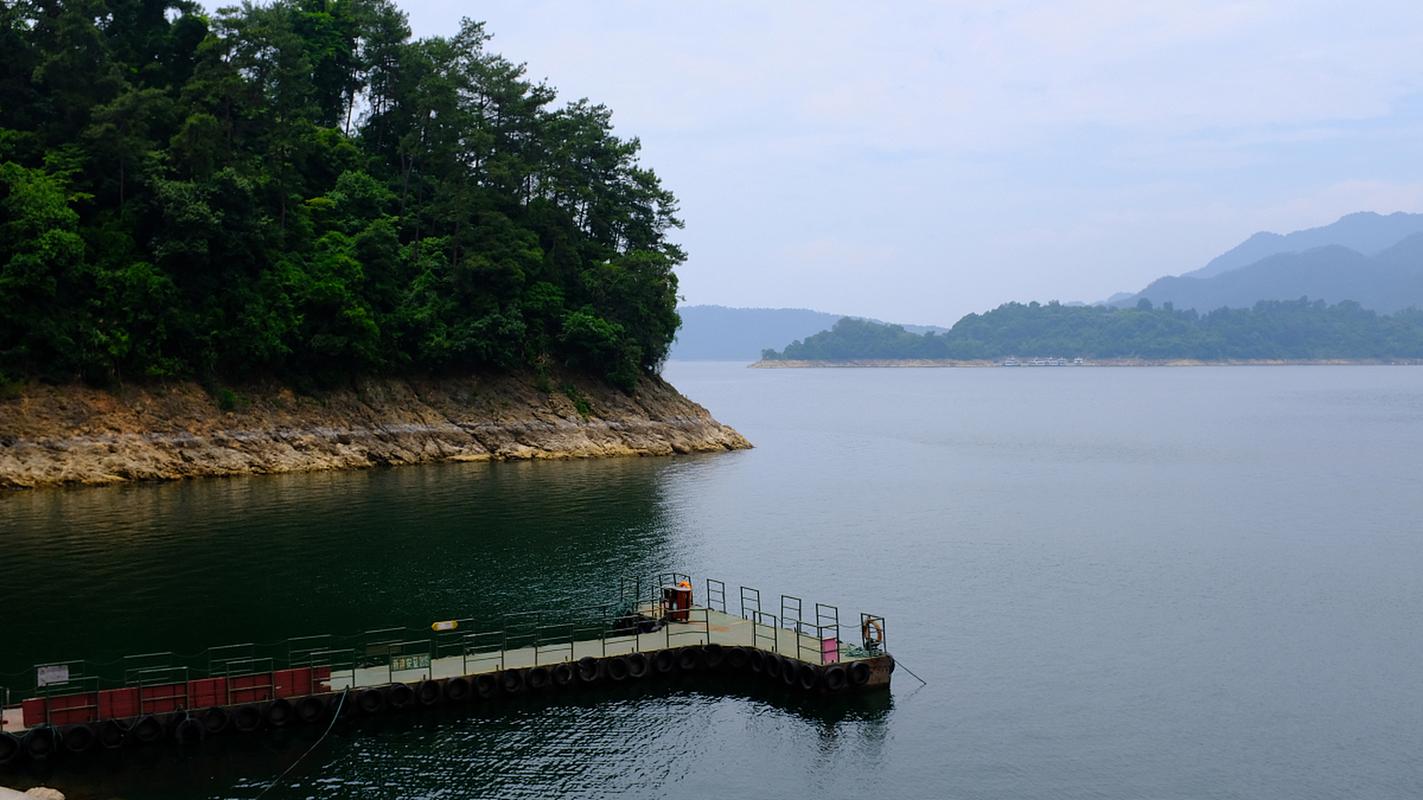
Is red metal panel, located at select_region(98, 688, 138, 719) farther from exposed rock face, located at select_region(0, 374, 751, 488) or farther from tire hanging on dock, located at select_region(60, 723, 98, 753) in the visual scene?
exposed rock face, located at select_region(0, 374, 751, 488)

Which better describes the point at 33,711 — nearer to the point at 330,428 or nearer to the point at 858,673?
the point at 858,673

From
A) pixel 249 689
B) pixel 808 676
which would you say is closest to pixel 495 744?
pixel 249 689

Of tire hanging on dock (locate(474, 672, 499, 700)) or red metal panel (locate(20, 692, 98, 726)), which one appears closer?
red metal panel (locate(20, 692, 98, 726))

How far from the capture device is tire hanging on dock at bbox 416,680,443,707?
120ft

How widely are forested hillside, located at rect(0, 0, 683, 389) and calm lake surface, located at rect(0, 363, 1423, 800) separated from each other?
1449 centimetres

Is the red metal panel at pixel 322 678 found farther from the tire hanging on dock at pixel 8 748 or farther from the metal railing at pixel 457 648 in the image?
the tire hanging on dock at pixel 8 748

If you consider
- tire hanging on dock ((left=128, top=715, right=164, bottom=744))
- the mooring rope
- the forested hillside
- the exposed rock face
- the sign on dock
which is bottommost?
the mooring rope

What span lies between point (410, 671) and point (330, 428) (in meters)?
63.0

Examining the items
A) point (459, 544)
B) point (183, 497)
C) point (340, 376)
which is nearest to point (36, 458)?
point (183, 497)

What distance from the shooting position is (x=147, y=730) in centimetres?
3300

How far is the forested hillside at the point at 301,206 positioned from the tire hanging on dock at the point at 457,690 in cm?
6047

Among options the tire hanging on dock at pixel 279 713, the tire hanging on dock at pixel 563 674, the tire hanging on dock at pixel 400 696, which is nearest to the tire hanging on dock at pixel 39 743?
the tire hanging on dock at pixel 279 713

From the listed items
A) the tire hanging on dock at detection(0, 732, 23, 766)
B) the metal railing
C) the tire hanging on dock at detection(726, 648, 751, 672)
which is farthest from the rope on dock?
the tire hanging on dock at detection(0, 732, 23, 766)

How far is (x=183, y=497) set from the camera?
7600cm
